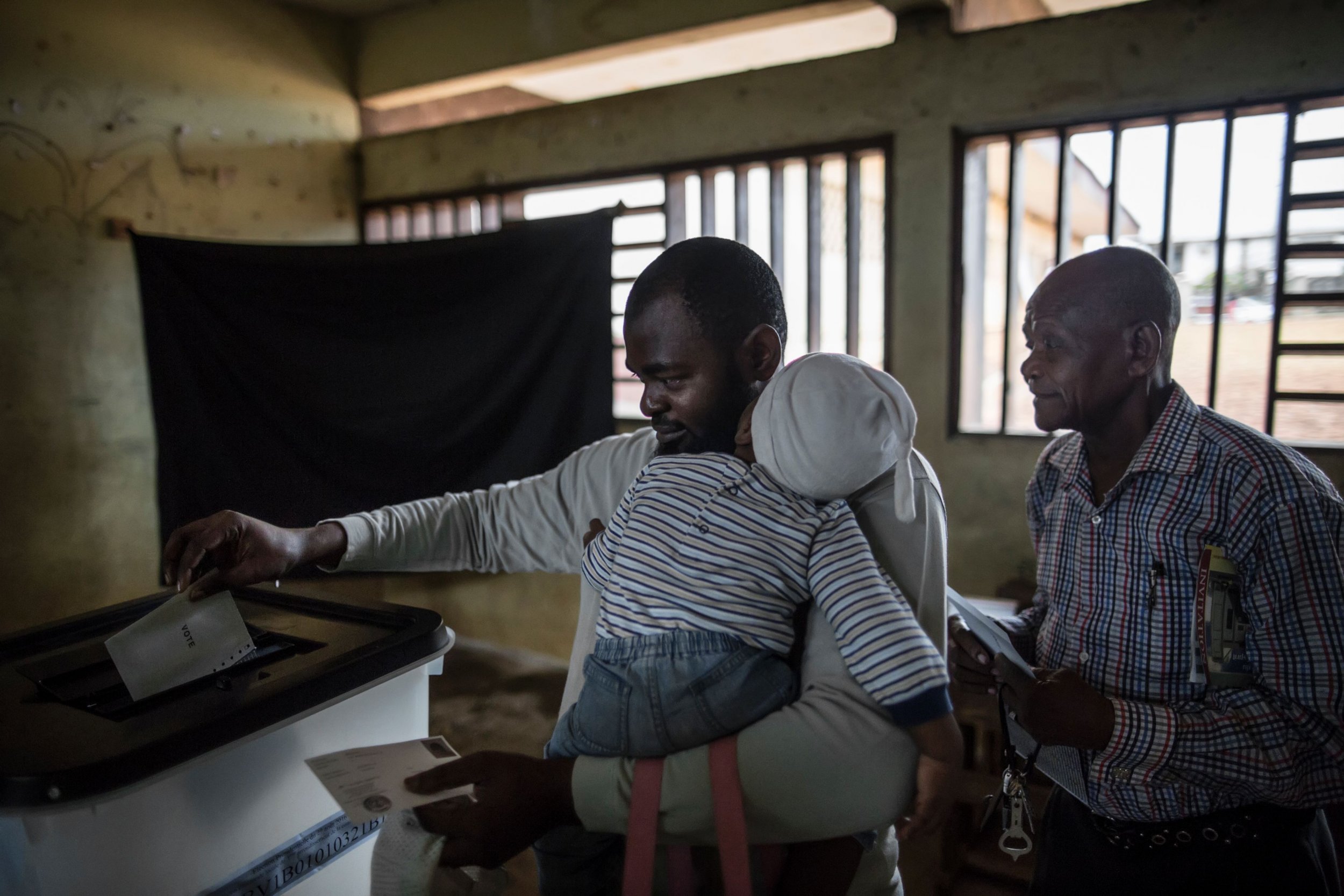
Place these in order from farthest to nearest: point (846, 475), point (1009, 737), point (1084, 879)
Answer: point (1009, 737) < point (1084, 879) < point (846, 475)

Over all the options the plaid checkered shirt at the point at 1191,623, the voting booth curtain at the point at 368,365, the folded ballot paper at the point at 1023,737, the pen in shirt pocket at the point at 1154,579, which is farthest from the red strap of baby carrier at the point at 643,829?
the voting booth curtain at the point at 368,365

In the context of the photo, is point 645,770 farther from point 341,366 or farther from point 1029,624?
point 341,366

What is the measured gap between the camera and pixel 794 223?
341 centimetres

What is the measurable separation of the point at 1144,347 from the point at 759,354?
67cm

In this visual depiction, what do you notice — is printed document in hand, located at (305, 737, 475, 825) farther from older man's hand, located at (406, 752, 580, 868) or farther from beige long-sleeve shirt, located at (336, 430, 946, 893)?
beige long-sleeve shirt, located at (336, 430, 946, 893)

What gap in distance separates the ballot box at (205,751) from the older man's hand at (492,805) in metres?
0.27

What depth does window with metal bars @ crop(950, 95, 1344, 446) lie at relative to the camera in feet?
8.21

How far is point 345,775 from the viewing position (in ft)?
3.05

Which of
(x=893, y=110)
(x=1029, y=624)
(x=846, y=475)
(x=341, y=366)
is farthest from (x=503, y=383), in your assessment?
(x=846, y=475)

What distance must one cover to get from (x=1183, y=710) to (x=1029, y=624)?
37 cm

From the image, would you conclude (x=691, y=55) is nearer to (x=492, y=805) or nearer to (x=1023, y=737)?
(x=1023, y=737)

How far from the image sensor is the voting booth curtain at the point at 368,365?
130 inches

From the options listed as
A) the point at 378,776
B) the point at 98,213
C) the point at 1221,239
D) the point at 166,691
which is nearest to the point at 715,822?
the point at 378,776

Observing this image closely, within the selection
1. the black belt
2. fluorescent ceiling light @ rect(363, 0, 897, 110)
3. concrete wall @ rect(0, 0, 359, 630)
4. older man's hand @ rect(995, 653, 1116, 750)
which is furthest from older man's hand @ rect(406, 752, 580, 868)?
concrete wall @ rect(0, 0, 359, 630)
